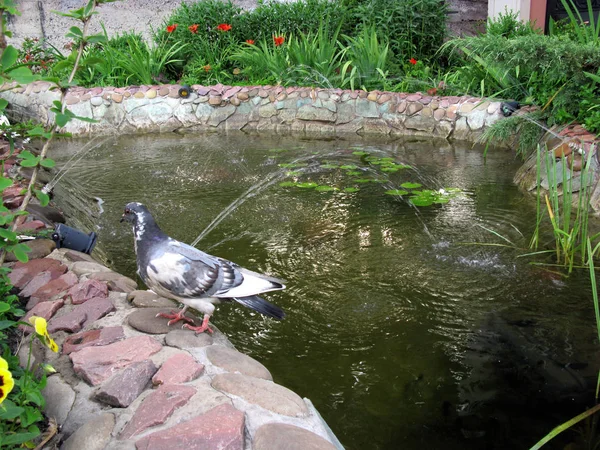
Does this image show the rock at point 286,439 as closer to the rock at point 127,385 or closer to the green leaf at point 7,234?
the rock at point 127,385

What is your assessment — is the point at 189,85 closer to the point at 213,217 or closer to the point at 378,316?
the point at 213,217

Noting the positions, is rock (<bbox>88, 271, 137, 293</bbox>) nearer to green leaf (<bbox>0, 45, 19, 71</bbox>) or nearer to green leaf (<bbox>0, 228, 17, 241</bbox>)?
green leaf (<bbox>0, 228, 17, 241</bbox>)

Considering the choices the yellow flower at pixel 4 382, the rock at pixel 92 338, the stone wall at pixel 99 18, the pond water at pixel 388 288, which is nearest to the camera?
the yellow flower at pixel 4 382

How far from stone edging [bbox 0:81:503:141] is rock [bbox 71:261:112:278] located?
5.59m

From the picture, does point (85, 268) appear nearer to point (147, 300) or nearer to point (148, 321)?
point (147, 300)

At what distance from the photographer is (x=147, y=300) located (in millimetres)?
3012

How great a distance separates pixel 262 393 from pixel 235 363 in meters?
0.28

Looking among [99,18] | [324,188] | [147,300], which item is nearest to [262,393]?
[147,300]

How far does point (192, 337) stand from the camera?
8.71 feet

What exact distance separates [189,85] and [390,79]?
3260 mm

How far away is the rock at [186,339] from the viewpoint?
8.48 feet

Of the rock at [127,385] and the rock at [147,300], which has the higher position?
the rock at [127,385]

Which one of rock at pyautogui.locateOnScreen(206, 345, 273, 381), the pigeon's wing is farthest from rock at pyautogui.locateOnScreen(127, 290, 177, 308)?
rock at pyautogui.locateOnScreen(206, 345, 273, 381)

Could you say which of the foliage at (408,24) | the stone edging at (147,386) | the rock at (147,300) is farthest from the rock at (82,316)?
the foliage at (408,24)
